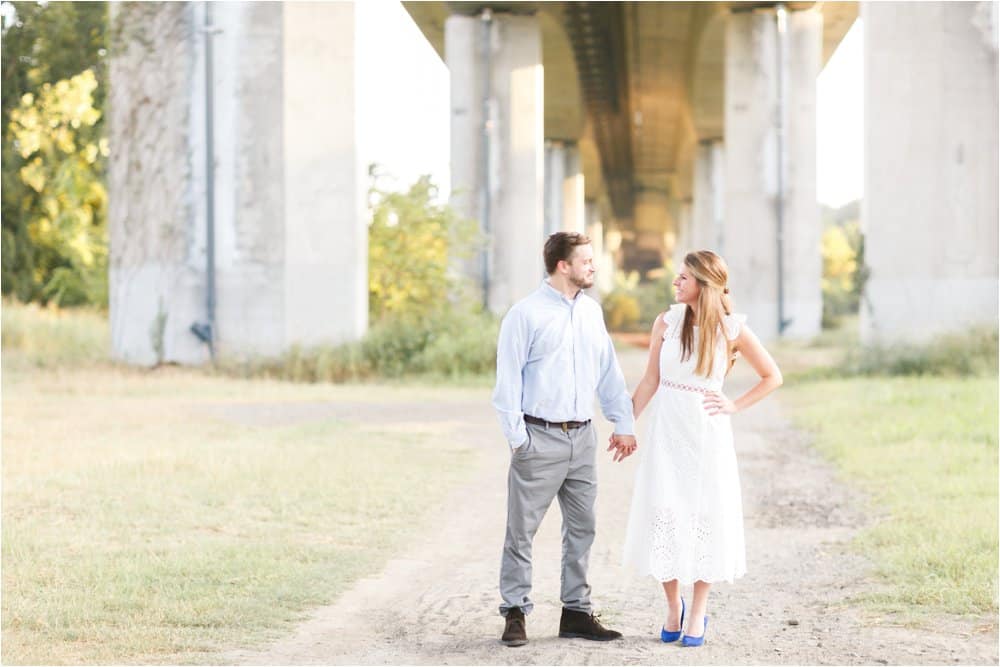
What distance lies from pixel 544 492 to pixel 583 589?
1.52ft

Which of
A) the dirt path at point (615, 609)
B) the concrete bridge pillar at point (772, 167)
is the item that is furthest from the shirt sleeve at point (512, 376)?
the concrete bridge pillar at point (772, 167)

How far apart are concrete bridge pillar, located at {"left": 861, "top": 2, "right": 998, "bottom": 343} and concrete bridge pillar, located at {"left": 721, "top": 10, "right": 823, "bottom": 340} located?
44.7ft

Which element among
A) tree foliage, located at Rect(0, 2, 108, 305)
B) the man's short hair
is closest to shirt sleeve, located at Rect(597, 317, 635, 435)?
the man's short hair

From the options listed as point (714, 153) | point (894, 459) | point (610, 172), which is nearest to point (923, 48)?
point (894, 459)

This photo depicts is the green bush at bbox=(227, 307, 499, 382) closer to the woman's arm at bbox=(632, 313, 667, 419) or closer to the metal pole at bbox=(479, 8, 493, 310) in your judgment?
the metal pole at bbox=(479, 8, 493, 310)

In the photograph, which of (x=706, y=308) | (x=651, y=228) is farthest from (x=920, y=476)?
(x=651, y=228)

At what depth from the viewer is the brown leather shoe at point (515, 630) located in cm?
544

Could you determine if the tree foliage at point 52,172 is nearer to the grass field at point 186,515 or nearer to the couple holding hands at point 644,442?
the grass field at point 186,515

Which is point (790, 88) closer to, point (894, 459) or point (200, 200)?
point (200, 200)

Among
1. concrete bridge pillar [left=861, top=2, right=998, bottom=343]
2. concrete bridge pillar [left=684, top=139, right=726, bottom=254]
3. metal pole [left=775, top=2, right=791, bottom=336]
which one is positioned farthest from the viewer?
concrete bridge pillar [left=684, top=139, right=726, bottom=254]

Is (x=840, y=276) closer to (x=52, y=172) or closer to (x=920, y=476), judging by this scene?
(x=52, y=172)

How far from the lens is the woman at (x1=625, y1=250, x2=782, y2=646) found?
547cm

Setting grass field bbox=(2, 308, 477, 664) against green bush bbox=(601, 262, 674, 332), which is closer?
grass field bbox=(2, 308, 477, 664)

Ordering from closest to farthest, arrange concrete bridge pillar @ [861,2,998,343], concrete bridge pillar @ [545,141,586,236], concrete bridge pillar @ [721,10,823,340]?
concrete bridge pillar @ [861,2,998,343] → concrete bridge pillar @ [721,10,823,340] → concrete bridge pillar @ [545,141,586,236]
